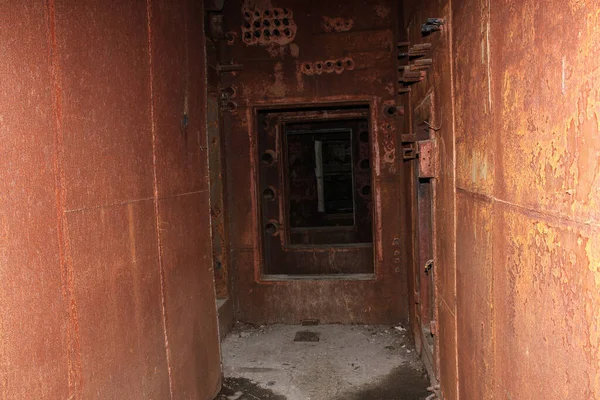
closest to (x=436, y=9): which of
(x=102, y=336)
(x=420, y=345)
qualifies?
(x=102, y=336)

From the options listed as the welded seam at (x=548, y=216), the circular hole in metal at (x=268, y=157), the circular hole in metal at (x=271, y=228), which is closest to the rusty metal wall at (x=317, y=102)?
the circular hole in metal at (x=271, y=228)

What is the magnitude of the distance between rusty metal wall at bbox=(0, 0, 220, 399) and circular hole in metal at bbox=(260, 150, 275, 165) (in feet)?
11.2

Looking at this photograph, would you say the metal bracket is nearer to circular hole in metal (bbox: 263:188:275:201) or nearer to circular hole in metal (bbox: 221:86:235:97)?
circular hole in metal (bbox: 221:86:235:97)

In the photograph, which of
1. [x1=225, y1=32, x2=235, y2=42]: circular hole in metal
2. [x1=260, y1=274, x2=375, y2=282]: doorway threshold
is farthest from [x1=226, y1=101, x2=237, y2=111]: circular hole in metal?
[x1=260, y1=274, x2=375, y2=282]: doorway threshold

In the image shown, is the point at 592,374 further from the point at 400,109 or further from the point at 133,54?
the point at 400,109

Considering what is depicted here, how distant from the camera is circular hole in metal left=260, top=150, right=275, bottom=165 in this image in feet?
23.7

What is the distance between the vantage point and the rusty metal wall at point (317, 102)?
231 inches

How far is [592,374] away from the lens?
1191mm

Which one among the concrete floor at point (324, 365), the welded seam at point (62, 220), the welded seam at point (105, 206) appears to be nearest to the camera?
the welded seam at point (62, 220)

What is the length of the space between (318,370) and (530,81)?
3.89 m

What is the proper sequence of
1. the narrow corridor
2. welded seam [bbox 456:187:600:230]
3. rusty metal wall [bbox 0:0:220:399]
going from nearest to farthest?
1. welded seam [bbox 456:187:600:230]
2. the narrow corridor
3. rusty metal wall [bbox 0:0:220:399]

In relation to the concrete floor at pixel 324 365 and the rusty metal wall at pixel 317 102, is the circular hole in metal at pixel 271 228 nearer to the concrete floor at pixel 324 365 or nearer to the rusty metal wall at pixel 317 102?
the rusty metal wall at pixel 317 102

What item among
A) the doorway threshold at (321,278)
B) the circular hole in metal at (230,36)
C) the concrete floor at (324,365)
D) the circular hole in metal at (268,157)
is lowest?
the concrete floor at (324,365)

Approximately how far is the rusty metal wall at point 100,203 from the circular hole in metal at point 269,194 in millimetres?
3232
